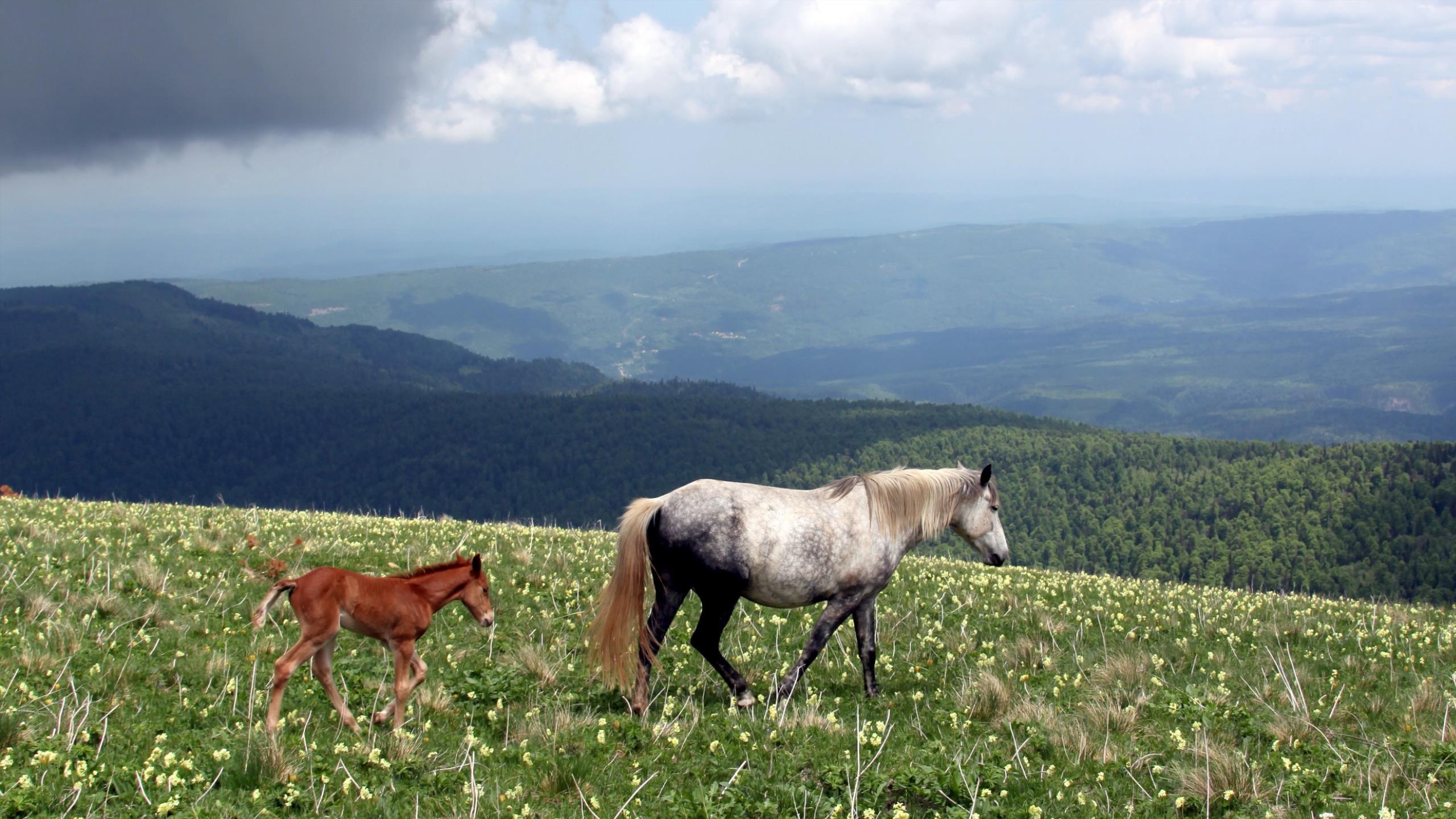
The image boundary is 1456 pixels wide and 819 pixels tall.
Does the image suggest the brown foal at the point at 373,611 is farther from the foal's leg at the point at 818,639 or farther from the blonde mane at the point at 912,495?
the blonde mane at the point at 912,495

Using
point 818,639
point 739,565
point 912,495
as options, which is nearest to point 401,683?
point 739,565

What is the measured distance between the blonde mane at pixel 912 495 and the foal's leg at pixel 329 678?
5326 millimetres

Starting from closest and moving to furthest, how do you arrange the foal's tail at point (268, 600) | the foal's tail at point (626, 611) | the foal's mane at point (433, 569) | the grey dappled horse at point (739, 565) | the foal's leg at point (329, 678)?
the foal's tail at point (268, 600) < the foal's leg at point (329, 678) < the foal's mane at point (433, 569) < the foal's tail at point (626, 611) < the grey dappled horse at point (739, 565)

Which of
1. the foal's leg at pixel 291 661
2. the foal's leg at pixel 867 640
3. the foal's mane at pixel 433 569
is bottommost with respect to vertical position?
the foal's leg at pixel 867 640

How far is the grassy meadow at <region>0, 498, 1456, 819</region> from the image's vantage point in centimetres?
734

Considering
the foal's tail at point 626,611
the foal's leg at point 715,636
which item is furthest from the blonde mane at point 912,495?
the foal's tail at point 626,611

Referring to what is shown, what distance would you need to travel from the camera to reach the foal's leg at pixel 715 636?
33.6ft

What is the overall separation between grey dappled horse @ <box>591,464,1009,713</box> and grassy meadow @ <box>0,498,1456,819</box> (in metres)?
0.44

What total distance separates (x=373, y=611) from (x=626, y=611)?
103 inches

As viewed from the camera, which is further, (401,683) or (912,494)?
Result: (912,494)

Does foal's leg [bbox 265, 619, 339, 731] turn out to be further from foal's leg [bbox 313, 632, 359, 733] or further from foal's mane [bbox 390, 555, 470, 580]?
foal's mane [bbox 390, 555, 470, 580]

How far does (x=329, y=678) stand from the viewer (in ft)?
27.5

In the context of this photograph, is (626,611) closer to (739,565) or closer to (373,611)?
(739,565)

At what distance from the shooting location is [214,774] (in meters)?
7.27
